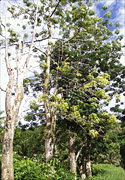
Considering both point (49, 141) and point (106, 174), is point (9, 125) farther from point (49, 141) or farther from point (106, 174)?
point (106, 174)

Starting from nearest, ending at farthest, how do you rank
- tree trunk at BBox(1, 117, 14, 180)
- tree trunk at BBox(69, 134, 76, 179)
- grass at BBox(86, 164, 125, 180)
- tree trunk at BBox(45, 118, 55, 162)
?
tree trunk at BBox(1, 117, 14, 180) → tree trunk at BBox(45, 118, 55, 162) → tree trunk at BBox(69, 134, 76, 179) → grass at BBox(86, 164, 125, 180)

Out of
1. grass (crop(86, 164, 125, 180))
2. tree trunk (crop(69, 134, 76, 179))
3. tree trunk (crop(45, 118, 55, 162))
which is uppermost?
tree trunk (crop(45, 118, 55, 162))

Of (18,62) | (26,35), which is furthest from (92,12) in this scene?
(18,62)

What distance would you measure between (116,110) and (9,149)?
7929mm

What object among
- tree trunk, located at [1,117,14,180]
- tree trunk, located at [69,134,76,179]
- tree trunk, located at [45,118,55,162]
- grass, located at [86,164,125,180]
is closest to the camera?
tree trunk, located at [1,117,14,180]

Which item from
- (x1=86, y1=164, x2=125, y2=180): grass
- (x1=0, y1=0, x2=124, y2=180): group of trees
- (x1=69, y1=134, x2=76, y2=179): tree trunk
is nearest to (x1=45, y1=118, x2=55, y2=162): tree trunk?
(x1=0, y1=0, x2=124, y2=180): group of trees

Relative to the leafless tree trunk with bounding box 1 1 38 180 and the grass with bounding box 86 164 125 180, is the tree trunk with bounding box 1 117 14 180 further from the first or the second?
the grass with bounding box 86 164 125 180

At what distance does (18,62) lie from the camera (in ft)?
15.9

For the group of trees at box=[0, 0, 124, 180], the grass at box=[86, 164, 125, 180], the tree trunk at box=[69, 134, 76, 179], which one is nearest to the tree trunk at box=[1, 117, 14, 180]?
the group of trees at box=[0, 0, 124, 180]

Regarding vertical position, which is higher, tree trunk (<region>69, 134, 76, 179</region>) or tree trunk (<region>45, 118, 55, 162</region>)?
tree trunk (<region>45, 118, 55, 162</region>)

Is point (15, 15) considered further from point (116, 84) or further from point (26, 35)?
point (116, 84)

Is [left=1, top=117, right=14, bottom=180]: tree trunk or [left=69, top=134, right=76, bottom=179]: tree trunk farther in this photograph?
[left=69, top=134, right=76, bottom=179]: tree trunk

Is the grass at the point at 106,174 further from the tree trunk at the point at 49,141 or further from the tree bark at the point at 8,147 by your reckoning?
the tree bark at the point at 8,147

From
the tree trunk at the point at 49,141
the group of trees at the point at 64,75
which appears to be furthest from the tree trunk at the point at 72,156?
the tree trunk at the point at 49,141
